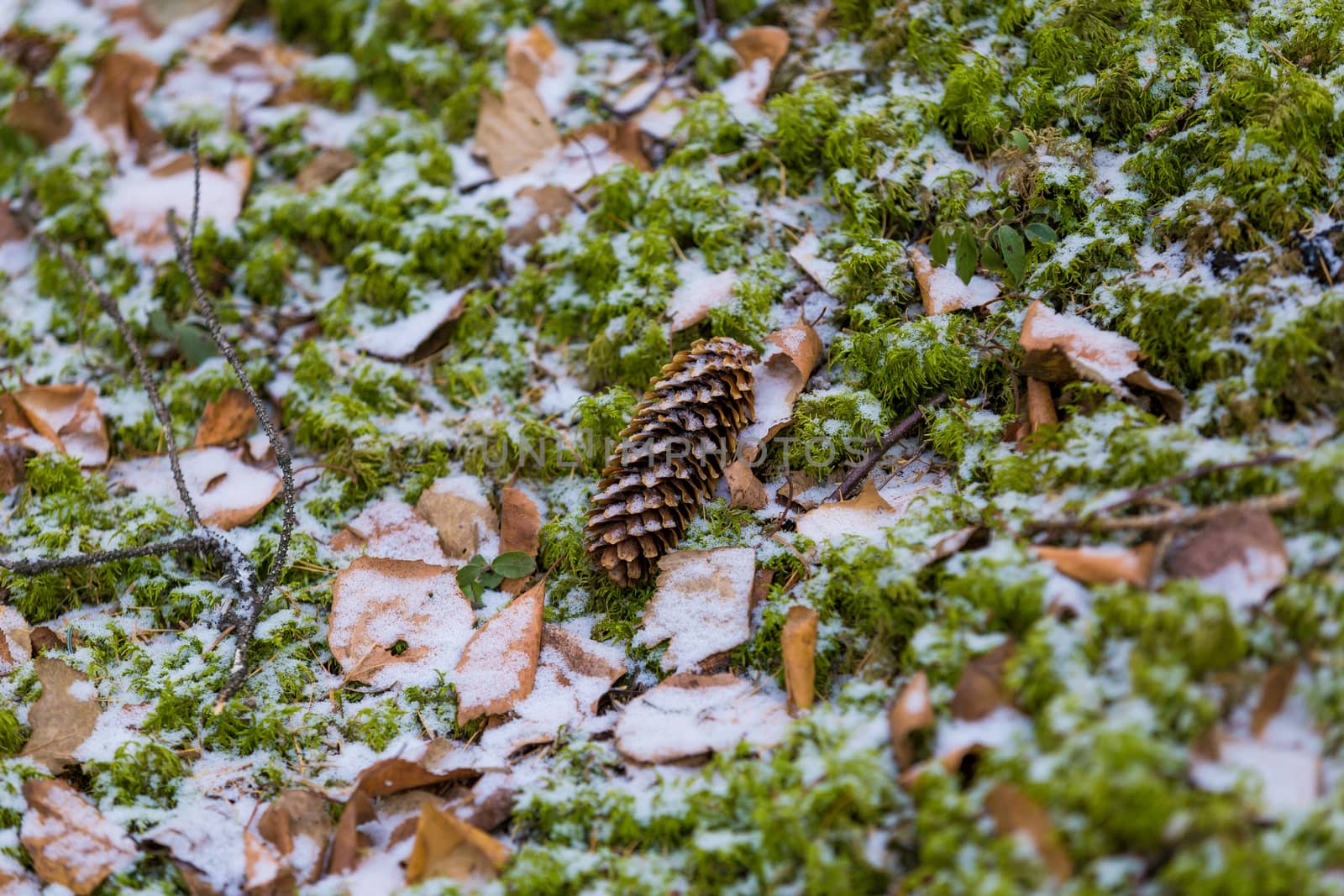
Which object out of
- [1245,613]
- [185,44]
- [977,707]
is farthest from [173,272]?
[1245,613]

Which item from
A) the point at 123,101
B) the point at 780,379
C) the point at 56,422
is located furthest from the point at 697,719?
the point at 123,101

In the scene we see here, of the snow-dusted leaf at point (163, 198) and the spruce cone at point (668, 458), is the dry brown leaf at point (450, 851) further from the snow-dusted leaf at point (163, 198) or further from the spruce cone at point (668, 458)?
the snow-dusted leaf at point (163, 198)

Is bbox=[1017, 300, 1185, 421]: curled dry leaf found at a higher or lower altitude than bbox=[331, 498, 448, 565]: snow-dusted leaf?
higher

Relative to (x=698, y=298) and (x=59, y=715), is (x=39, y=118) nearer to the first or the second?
(x=59, y=715)

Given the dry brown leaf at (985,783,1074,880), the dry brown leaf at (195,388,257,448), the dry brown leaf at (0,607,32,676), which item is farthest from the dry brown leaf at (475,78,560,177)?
the dry brown leaf at (985,783,1074,880)

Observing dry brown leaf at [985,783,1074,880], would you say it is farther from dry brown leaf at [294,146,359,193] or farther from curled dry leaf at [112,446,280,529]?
dry brown leaf at [294,146,359,193]

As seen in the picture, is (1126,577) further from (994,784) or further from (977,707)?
(994,784)
